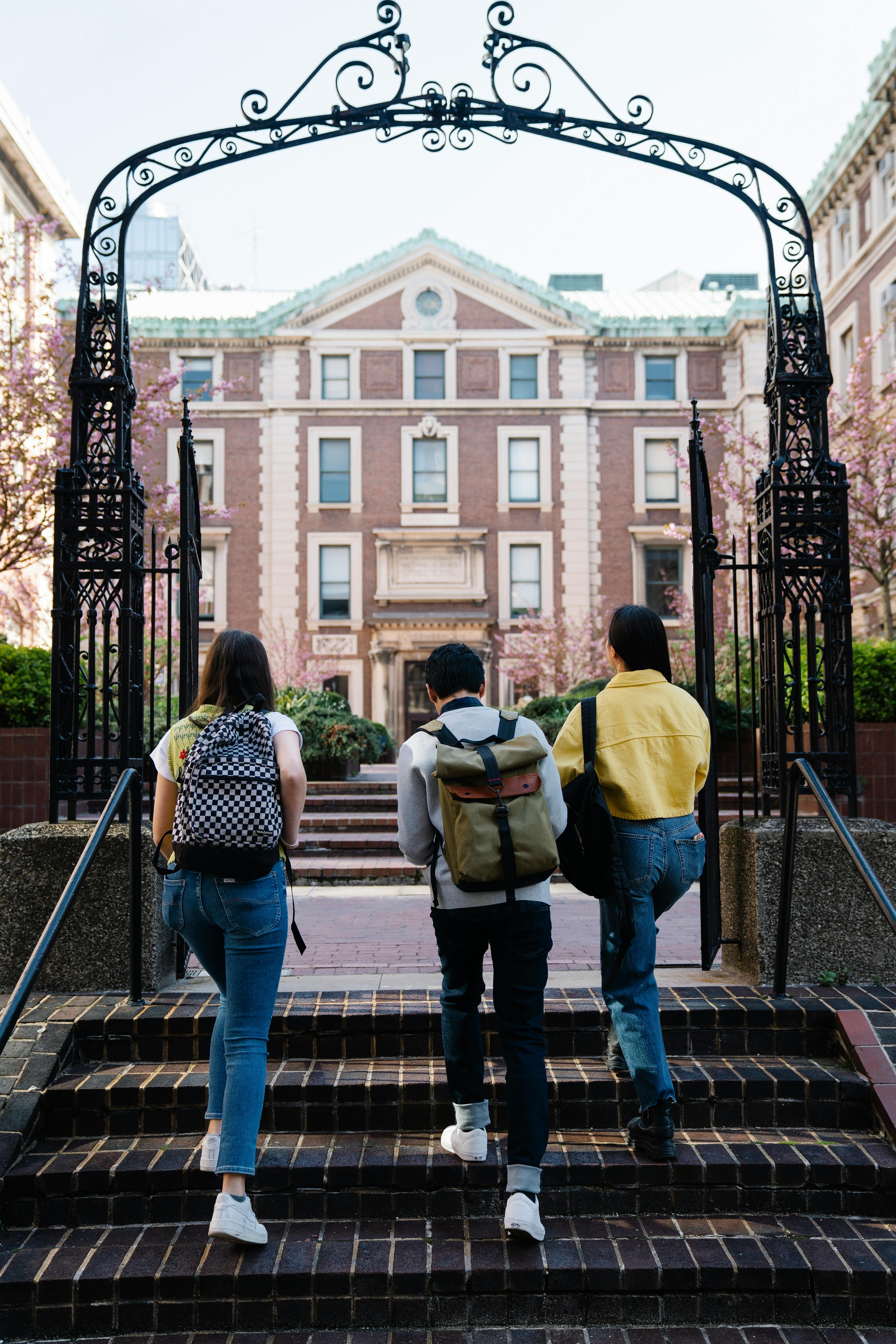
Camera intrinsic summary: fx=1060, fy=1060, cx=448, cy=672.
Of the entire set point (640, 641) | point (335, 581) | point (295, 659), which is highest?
point (335, 581)

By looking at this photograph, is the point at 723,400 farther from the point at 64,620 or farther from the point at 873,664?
the point at 64,620

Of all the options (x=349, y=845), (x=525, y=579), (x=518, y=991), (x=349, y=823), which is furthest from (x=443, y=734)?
(x=525, y=579)

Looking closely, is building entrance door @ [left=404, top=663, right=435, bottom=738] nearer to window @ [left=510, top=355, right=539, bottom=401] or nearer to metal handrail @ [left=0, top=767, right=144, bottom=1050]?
window @ [left=510, top=355, right=539, bottom=401]

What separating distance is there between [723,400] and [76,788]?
99.3 ft

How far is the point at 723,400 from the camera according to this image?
32.3 meters

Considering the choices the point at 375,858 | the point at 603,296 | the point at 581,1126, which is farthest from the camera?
the point at 603,296

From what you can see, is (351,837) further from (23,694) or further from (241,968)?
(241,968)

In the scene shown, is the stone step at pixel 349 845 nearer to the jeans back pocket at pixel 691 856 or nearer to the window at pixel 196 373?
the jeans back pocket at pixel 691 856

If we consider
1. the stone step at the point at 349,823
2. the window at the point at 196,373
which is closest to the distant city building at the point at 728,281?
the window at the point at 196,373

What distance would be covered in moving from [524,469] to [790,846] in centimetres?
2801

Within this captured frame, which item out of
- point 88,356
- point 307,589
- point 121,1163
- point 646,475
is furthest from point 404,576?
point 121,1163

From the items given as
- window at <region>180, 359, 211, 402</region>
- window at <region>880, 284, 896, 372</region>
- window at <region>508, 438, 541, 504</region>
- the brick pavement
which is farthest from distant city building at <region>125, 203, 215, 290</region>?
the brick pavement

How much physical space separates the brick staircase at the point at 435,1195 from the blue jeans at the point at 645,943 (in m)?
0.37

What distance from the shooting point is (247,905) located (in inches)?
136
